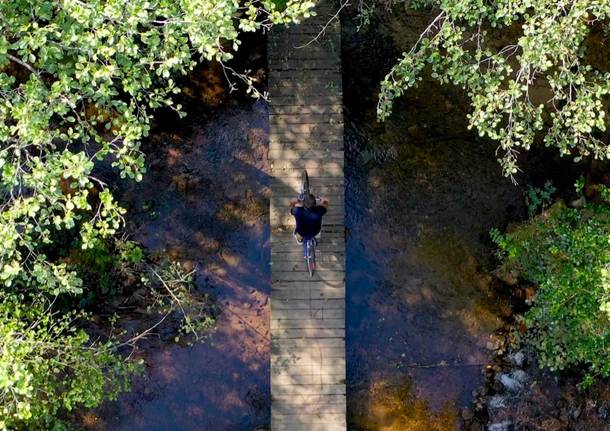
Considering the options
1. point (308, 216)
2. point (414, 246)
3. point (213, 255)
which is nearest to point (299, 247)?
point (308, 216)

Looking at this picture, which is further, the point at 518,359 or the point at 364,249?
the point at 364,249

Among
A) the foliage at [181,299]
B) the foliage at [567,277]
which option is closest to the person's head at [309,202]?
the foliage at [181,299]

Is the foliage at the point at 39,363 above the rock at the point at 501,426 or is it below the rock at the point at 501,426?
above

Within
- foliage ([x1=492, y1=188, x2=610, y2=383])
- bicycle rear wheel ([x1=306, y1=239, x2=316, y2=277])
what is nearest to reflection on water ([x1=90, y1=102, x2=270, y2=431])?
bicycle rear wheel ([x1=306, y1=239, x2=316, y2=277])

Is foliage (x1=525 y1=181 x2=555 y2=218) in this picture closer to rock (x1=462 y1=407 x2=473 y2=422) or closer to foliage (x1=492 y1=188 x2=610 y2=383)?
foliage (x1=492 y1=188 x2=610 y2=383)

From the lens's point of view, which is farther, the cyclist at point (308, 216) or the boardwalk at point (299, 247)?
the boardwalk at point (299, 247)

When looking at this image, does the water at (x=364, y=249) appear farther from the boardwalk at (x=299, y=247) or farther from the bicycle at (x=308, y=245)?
the bicycle at (x=308, y=245)

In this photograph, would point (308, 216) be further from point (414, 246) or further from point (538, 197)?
point (538, 197)

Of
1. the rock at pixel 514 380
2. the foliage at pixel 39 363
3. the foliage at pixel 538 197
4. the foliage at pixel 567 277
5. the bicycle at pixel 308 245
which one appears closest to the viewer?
the foliage at pixel 39 363
